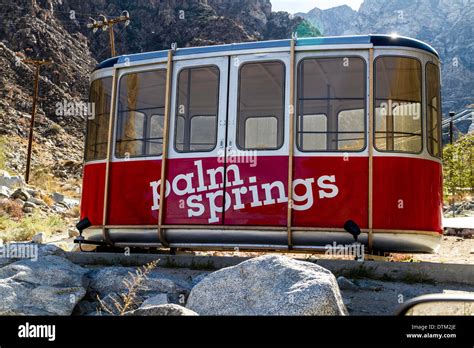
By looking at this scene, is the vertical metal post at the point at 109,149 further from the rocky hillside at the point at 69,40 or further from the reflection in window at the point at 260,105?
the rocky hillside at the point at 69,40

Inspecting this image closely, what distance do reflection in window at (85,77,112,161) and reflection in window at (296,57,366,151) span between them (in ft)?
10.3

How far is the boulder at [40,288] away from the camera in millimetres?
4691

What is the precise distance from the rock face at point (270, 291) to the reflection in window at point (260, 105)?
292 centimetres

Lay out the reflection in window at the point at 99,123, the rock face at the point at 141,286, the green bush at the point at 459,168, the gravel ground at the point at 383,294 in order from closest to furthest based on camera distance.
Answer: the gravel ground at the point at 383,294 → the rock face at the point at 141,286 → the reflection in window at the point at 99,123 → the green bush at the point at 459,168

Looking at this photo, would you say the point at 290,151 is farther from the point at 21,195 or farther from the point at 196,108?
the point at 21,195

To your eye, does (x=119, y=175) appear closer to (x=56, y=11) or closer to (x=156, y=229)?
(x=156, y=229)

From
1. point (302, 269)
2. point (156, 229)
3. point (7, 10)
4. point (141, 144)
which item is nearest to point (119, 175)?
point (141, 144)

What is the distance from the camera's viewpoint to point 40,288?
5027 mm

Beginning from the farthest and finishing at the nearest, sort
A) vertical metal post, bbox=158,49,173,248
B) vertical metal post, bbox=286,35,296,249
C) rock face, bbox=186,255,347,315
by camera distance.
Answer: vertical metal post, bbox=158,49,173,248 → vertical metal post, bbox=286,35,296,249 → rock face, bbox=186,255,347,315

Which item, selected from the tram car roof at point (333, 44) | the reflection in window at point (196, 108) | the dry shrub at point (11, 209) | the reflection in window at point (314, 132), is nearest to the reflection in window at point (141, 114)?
the reflection in window at point (196, 108)

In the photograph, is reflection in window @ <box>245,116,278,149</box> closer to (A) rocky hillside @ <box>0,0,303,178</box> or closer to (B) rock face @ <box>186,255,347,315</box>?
(B) rock face @ <box>186,255,347,315</box>

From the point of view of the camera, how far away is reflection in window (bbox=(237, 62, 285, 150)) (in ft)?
23.9

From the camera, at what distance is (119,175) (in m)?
7.95

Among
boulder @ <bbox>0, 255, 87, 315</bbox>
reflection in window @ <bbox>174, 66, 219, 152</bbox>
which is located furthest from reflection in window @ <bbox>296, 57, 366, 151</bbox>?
boulder @ <bbox>0, 255, 87, 315</bbox>
